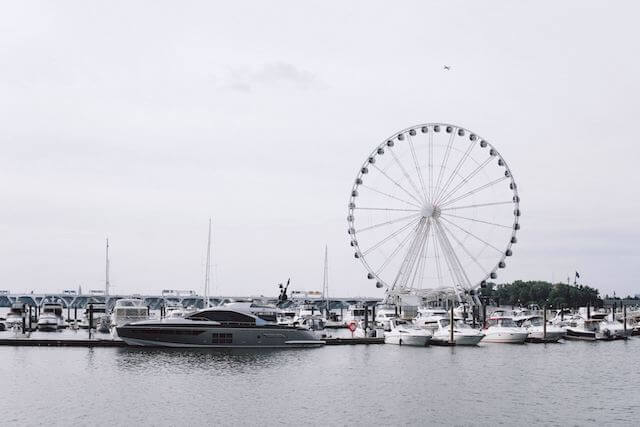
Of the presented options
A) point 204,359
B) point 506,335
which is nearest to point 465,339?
point 506,335

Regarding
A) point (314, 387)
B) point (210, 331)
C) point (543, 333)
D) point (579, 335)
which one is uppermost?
point (210, 331)

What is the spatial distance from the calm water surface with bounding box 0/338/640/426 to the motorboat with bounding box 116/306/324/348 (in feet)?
5.02

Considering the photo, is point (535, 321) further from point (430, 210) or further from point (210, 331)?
point (210, 331)

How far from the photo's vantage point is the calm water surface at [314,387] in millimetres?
45062

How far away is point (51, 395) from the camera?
50938 millimetres

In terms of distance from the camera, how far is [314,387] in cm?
5544

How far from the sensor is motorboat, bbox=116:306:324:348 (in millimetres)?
75000

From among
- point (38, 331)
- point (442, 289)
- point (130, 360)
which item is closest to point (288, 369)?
point (130, 360)

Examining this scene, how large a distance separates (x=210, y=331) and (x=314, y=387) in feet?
73.0

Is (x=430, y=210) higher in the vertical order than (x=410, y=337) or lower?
higher

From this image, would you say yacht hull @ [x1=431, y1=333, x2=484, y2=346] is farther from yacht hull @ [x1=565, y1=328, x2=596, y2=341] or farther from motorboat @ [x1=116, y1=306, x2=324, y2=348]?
yacht hull @ [x1=565, y1=328, x2=596, y2=341]

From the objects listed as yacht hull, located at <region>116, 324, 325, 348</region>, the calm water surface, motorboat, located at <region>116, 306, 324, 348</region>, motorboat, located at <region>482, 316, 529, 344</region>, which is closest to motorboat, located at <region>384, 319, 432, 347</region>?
the calm water surface

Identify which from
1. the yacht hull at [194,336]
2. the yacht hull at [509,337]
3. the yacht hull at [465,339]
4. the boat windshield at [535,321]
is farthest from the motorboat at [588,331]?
the yacht hull at [194,336]

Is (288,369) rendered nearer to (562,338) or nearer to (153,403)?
(153,403)
